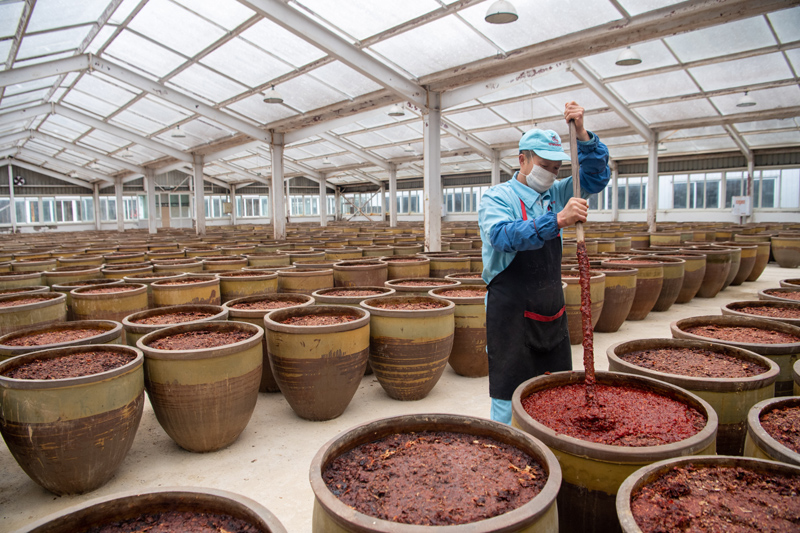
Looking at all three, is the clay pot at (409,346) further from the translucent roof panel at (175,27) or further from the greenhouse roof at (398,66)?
the translucent roof panel at (175,27)

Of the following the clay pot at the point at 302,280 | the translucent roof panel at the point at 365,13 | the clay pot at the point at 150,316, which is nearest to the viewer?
the clay pot at the point at 150,316

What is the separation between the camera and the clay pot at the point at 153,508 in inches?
57.9

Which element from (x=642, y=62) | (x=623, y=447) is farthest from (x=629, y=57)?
(x=623, y=447)

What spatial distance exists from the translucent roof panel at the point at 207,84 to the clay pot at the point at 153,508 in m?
11.9

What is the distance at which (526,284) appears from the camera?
8.93 feet

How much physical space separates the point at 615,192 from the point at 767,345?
24499mm

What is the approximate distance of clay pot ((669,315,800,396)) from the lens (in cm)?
271

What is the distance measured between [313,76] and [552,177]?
9.63 metres

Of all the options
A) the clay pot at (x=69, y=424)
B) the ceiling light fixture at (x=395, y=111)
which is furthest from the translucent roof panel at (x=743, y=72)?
the clay pot at (x=69, y=424)

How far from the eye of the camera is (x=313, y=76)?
11156 millimetres

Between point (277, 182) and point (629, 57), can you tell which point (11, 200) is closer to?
point (277, 182)

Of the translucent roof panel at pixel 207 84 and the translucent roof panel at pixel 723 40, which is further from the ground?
the translucent roof panel at pixel 207 84

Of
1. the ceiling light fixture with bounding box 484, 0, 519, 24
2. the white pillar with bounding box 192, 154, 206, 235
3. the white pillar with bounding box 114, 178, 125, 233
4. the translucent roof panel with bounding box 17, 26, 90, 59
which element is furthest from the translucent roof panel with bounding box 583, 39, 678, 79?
the white pillar with bounding box 114, 178, 125, 233

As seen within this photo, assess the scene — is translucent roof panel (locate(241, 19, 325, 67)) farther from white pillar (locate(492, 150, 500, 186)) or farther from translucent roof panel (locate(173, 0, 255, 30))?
white pillar (locate(492, 150, 500, 186))
